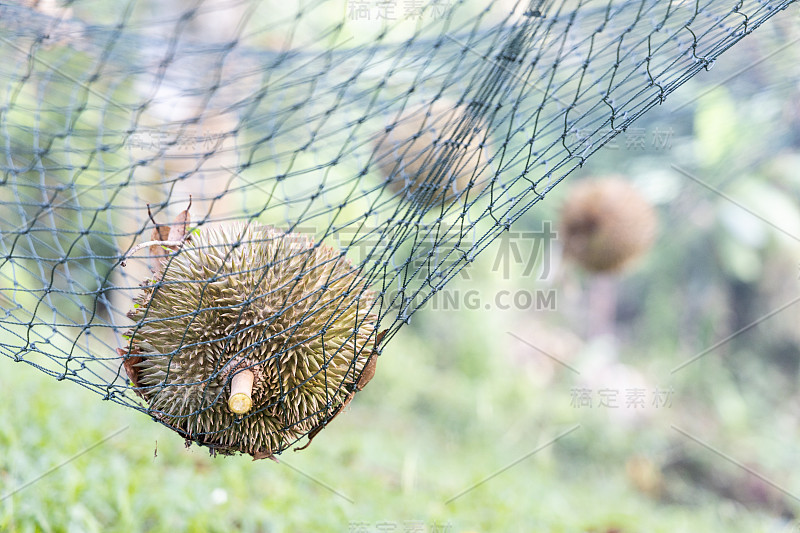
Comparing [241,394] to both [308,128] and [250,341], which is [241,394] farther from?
[308,128]

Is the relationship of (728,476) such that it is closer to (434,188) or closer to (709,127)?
(709,127)

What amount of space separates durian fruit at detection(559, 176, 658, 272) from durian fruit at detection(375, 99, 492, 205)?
66 centimetres

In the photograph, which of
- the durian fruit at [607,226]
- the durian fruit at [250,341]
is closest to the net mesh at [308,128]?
the durian fruit at [250,341]

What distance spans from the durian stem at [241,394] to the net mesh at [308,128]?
64 millimetres

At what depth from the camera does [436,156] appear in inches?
104

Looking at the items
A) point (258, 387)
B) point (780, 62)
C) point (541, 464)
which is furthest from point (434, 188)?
point (541, 464)

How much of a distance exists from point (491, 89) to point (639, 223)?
2.31m

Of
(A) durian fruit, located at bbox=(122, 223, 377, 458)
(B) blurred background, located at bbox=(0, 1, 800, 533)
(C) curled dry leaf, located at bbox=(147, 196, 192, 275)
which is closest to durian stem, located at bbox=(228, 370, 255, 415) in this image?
(A) durian fruit, located at bbox=(122, 223, 377, 458)

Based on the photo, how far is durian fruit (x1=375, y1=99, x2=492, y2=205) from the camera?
1665 millimetres

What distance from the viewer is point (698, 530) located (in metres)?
3.71

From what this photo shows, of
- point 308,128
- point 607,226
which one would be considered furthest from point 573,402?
point 308,128

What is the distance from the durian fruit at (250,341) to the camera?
1493mm

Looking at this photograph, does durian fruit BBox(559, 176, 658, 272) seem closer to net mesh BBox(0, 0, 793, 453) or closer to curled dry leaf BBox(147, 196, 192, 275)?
net mesh BBox(0, 0, 793, 453)

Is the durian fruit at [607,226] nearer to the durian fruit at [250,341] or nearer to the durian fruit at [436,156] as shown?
the durian fruit at [436,156]
